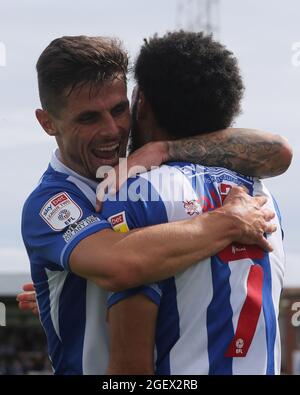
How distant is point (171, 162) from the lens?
3.86m

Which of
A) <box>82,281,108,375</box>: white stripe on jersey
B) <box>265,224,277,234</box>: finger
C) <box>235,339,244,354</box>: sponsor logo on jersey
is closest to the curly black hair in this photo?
<box>265,224,277,234</box>: finger

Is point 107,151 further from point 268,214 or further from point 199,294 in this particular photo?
point 199,294

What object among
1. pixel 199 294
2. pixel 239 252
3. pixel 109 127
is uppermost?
pixel 109 127

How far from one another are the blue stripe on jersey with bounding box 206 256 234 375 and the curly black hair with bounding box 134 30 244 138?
1.99 ft

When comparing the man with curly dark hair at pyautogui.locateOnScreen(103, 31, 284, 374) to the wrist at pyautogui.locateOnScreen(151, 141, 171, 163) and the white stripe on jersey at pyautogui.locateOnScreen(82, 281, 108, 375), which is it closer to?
the wrist at pyautogui.locateOnScreen(151, 141, 171, 163)

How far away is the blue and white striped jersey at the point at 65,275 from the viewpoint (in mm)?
3824

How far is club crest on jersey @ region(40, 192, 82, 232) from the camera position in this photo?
12.5ft

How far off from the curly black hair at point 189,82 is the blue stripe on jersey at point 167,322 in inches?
26.5

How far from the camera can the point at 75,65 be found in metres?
4.16

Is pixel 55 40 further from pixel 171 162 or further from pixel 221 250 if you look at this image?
pixel 221 250

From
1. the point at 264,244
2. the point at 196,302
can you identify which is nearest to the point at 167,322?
the point at 196,302

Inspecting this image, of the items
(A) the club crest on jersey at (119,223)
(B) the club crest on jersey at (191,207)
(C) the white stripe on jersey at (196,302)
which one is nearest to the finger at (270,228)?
(C) the white stripe on jersey at (196,302)

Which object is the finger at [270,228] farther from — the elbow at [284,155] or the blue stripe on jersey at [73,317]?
the blue stripe on jersey at [73,317]

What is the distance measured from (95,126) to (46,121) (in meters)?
0.34
